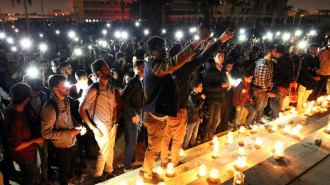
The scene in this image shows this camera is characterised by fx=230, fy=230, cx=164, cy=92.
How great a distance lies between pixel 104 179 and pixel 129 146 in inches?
30.1

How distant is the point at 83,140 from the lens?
4.88 metres

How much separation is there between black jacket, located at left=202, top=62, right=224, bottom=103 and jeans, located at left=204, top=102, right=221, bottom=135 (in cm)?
14

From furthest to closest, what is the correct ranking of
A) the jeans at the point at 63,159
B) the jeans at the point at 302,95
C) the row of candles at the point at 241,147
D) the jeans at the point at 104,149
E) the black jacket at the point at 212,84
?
1. the jeans at the point at 302,95
2. the black jacket at the point at 212,84
3. the jeans at the point at 104,149
4. the jeans at the point at 63,159
5. the row of candles at the point at 241,147

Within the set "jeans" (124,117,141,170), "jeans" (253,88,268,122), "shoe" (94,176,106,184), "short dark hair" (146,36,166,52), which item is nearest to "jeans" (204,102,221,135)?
"jeans" (253,88,268,122)

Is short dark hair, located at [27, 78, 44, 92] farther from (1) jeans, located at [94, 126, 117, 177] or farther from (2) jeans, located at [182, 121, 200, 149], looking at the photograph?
(2) jeans, located at [182, 121, 200, 149]

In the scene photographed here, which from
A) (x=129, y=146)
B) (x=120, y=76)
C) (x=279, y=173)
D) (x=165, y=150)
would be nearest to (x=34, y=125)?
(x=129, y=146)

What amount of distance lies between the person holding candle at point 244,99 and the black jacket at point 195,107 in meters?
1.45

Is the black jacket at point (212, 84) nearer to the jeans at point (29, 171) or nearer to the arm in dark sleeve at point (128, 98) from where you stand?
the arm in dark sleeve at point (128, 98)

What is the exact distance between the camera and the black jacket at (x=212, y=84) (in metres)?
5.39

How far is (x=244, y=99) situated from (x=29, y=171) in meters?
4.93

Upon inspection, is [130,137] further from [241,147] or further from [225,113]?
[225,113]

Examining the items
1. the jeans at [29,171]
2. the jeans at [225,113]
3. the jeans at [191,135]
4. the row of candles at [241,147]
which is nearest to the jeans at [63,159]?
the jeans at [29,171]

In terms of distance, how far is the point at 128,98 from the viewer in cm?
425

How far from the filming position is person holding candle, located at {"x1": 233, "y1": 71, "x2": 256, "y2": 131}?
5.93 metres
